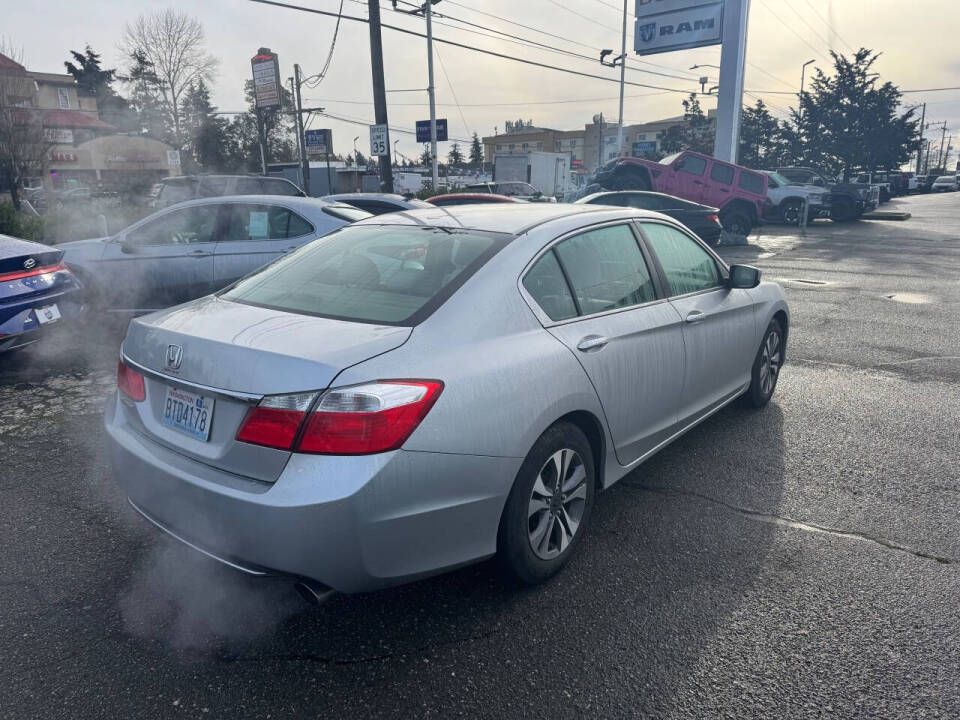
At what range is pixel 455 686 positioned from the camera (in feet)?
7.30

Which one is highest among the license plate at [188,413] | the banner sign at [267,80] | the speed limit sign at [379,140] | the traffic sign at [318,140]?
the banner sign at [267,80]

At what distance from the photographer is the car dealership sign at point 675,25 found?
86.8 ft

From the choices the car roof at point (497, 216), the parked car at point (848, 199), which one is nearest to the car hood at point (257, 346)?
the car roof at point (497, 216)

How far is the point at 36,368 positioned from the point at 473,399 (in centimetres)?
542

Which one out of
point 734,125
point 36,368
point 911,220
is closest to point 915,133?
point 911,220

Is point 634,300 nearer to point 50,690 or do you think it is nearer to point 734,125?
point 50,690

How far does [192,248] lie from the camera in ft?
22.4

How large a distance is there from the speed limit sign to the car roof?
14026mm

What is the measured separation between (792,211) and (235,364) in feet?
80.7

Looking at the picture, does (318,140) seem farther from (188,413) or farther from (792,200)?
(188,413)

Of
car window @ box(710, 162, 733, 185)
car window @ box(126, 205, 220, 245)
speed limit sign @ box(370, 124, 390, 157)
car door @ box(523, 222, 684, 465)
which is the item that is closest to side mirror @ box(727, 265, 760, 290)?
car door @ box(523, 222, 684, 465)

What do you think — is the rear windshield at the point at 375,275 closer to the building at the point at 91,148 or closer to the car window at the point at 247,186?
the car window at the point at 247,186

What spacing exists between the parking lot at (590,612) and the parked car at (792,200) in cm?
2106

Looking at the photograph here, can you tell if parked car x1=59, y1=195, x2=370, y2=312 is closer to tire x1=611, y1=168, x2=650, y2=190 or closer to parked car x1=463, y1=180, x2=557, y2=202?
tire x1=611, y1=168, x2=650, y2=190
